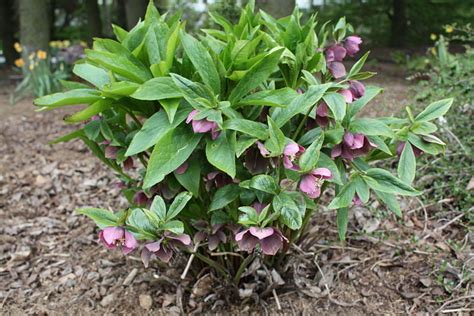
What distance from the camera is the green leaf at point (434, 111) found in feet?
5.26

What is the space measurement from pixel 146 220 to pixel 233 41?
629 mm

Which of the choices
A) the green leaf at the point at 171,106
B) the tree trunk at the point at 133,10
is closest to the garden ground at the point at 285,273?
the green leaf at the point at 171,106

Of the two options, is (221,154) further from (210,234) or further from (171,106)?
(210,234)

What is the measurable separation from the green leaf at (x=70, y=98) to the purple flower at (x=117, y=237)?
0.40 metres

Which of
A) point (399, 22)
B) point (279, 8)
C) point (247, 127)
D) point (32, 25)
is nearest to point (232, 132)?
point (247, 127)

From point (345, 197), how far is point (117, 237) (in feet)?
2.13

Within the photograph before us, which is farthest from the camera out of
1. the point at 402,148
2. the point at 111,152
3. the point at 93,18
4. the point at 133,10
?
the point at 93,18

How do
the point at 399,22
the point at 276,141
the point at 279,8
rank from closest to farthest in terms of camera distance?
the point at 276,141 → the point at 279,8 → the point at 399,22

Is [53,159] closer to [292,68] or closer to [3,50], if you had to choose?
[292,68]

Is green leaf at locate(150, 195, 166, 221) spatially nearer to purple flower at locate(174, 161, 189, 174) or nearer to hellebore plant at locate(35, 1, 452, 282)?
hellebore plant at locate(35, 1, 452, 282)

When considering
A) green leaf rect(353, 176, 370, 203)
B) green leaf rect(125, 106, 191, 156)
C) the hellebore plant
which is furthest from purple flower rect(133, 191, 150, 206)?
green leaf rect(353, 176, 370, 203)

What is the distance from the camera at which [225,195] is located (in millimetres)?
1598

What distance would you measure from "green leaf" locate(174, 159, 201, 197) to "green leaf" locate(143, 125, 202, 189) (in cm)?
12

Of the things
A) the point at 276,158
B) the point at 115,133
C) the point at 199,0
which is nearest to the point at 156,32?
the point at 115,133
